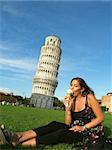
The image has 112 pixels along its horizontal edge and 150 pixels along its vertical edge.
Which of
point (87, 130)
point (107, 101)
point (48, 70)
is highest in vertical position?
point (48, 70)

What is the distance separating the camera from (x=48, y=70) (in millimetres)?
113125

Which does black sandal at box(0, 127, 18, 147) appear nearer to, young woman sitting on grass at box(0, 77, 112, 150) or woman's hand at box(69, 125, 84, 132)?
young woman sitting on grass at box(0, 77, 112, 150)

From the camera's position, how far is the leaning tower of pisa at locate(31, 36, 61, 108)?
355ft

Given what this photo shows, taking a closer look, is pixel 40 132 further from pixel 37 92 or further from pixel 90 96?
pixel 37 92

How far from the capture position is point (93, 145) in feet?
18.1

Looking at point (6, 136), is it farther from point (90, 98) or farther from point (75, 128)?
point (90, 98)

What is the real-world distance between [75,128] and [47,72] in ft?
350

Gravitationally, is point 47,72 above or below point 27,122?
above

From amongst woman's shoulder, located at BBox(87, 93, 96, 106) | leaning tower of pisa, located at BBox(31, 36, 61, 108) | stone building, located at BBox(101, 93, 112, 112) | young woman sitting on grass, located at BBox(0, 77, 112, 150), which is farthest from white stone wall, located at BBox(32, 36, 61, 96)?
woman's shoulder, located at BBox(87, 93, 96, 106)

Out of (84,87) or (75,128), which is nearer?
(75,128)

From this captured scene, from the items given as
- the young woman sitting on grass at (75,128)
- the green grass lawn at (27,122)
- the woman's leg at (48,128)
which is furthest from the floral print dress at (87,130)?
the green grass lawn at (27,122)

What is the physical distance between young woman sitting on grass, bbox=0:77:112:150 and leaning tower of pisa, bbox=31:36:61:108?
3799 inches

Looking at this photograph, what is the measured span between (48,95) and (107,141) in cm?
10084

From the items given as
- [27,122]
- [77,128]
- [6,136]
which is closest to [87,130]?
[77,128]
